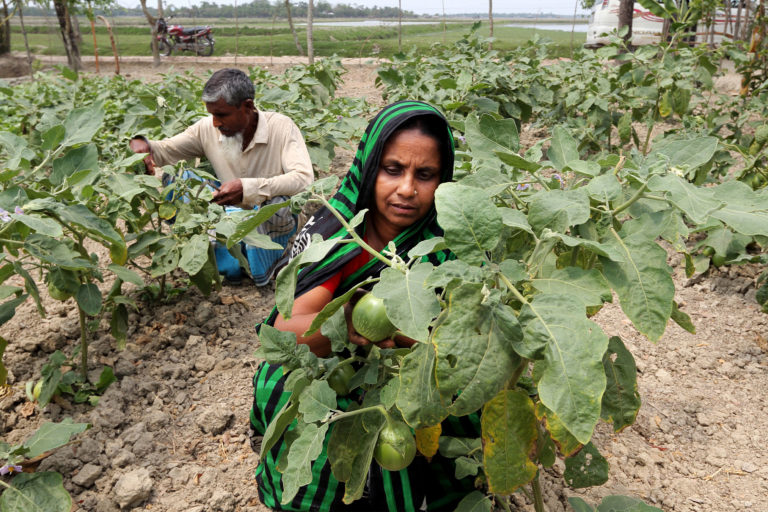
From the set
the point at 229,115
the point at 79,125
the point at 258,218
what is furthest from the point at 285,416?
the point at 229,115

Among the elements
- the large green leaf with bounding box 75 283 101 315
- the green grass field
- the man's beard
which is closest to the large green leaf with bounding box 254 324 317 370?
the large green leaf with bounding box 75 283 101 315

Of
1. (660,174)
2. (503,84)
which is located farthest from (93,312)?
(503,84)

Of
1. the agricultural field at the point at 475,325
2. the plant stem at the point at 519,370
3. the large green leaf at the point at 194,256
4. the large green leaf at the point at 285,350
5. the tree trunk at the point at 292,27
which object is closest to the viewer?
the agricultural field at the point at 475,325

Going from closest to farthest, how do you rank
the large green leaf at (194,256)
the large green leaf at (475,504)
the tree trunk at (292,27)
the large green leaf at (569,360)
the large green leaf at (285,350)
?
the large green leaf at (569,360) < the large green leaf at (285,350) < the large green leaf at (475,504) < the large green leaf at (194,256) < the tree trunk at (292,27)

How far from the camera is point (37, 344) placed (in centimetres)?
240

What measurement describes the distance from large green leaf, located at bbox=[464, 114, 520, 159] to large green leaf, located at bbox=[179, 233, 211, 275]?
4.26ft

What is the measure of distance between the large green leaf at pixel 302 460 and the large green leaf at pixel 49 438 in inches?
30.0

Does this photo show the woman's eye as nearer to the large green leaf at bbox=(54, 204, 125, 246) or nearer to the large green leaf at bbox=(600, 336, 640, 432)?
the large green leaf at bbox=(600, 336, 640, 432)

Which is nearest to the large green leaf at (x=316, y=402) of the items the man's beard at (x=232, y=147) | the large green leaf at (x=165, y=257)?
the large green leaf at (x=165, y=257)

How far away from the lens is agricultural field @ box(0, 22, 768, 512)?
0.91m

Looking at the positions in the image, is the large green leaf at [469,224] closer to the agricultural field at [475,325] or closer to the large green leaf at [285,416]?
the agricultural field at [475,325]

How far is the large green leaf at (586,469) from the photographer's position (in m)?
1.39

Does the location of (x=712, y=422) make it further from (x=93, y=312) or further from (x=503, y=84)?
(x=503, y=84)

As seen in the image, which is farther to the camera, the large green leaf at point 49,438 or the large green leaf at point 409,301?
the large green leaf at point 49,438
